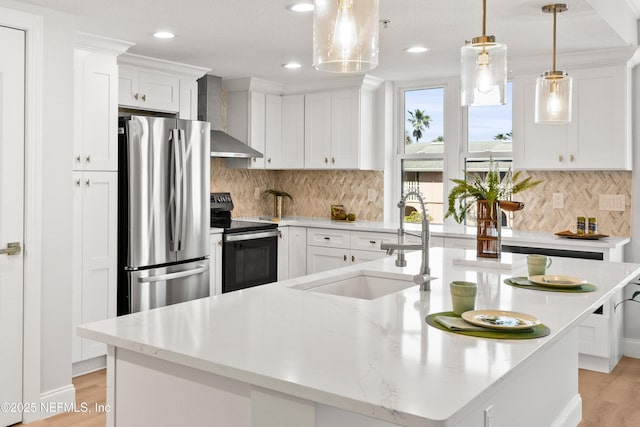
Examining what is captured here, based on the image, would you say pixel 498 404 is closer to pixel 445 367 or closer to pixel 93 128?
pixel 445 367

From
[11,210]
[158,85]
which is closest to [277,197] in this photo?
[158,85]

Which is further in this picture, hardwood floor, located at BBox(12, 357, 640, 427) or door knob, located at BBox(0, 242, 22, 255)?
hardwood floor, located at BBox(12, 357, 640, 427)

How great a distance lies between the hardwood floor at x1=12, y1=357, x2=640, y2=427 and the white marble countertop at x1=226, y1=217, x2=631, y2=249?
92 cm

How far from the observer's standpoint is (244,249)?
518 cm

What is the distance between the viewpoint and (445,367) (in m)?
1.44

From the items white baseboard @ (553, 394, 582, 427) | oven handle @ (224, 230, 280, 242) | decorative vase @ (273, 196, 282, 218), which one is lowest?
white baseboard @ (553, 394, 582, 427)

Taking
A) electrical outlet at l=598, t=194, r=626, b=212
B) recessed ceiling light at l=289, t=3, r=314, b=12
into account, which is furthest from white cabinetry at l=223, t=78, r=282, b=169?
electrical outlet at l=598, t=194, r=626, b=212

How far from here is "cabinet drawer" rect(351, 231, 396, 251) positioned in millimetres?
5098

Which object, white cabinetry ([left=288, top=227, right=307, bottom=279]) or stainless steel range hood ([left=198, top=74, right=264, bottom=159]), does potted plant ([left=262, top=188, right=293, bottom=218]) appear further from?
stainless steel range hood ([left=198, top=74, right=264, bottom=159])

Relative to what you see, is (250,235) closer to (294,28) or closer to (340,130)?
(340,130)

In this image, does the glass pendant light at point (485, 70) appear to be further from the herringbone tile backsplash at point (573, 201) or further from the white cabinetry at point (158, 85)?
the white cabinetry at point (158, 85)

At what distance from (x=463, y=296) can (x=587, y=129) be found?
3.11 metres

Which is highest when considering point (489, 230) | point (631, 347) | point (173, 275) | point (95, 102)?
point (95, 102)

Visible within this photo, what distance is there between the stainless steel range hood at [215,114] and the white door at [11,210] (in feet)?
7.07
